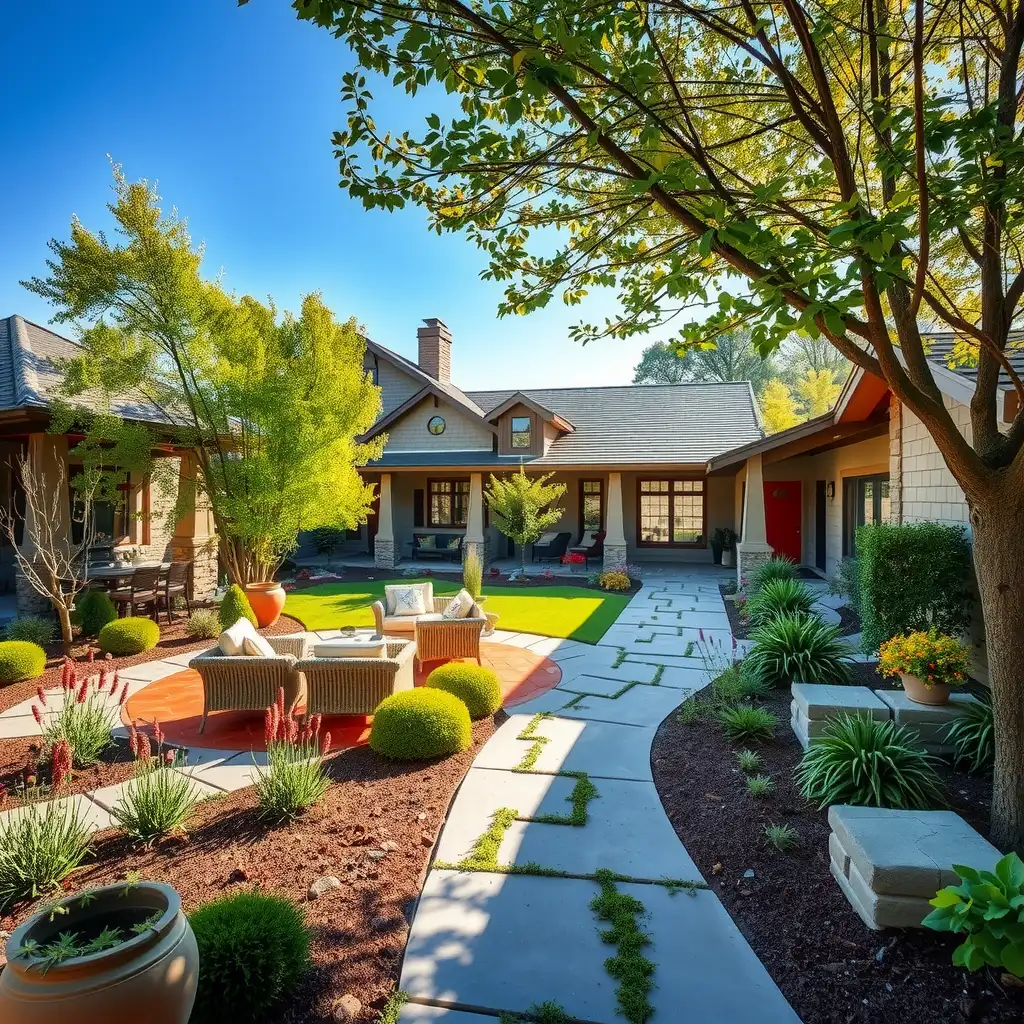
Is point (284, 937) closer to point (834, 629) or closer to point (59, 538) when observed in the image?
point (834, 629)

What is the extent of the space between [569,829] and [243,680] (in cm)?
365

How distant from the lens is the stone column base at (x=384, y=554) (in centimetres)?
1877

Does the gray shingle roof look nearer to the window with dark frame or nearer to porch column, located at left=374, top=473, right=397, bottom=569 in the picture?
the window with dark frame

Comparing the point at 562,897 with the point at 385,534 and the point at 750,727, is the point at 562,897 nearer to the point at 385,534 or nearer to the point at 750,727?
the point at 750,727

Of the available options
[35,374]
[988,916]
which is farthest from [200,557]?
[988,916]

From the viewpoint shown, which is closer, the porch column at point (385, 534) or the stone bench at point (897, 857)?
the stone bench at point (897, 857)

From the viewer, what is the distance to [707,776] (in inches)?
188

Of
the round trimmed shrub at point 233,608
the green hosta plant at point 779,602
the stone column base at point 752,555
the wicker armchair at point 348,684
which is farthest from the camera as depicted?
the stone column base at point 752,555

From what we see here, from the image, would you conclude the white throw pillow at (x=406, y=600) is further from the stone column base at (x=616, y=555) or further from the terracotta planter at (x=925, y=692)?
the stone column base at (x=616, y=555)

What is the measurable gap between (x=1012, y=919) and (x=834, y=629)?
4899 mm

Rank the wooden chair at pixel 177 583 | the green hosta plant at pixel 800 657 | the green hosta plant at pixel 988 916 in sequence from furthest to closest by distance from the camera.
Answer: the wooden chair at pixel 177 583 < the green hosta plant at pixel 800 657 < the green hosta plant at pixel 988 916

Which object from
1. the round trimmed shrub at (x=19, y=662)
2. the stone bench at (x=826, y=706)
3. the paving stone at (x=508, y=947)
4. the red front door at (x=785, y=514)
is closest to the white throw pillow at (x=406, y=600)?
the round trimmed shrub at (x=19, y=662)

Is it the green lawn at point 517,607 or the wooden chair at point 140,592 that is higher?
the wooden chair at point 140,592

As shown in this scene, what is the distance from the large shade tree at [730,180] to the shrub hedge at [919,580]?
3.05 m
